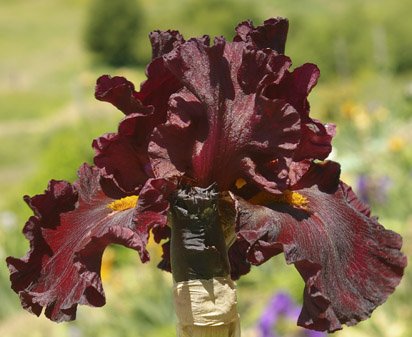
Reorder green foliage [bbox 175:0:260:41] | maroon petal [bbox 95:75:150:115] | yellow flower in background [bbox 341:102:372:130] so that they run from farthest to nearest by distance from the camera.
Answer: green foliage [bbox 175:0:260:41] → yellow flower in background [bbox 341:102:372:130] → maroon petal [bbox 95:75:150:115]

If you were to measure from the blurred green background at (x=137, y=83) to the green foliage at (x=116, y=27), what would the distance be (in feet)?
1.06

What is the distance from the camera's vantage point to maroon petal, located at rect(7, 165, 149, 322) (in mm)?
968

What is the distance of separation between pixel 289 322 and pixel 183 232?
7.05ft

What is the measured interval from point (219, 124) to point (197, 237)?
15cm

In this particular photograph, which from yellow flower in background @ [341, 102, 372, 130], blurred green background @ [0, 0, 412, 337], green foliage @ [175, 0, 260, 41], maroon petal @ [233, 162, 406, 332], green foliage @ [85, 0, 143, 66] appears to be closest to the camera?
maroon petal @ [233, 162, 406, 332]

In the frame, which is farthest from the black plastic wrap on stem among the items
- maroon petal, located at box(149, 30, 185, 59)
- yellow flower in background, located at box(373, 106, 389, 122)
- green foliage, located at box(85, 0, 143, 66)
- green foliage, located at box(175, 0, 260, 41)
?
green foliage, located at box(85, 0, 143, 66)

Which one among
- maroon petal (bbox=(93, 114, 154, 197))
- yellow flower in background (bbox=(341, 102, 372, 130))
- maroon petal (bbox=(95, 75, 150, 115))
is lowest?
maroon petal (bbox=(93, 114, 154, 197))

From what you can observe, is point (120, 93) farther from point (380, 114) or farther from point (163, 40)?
point (380, 114)

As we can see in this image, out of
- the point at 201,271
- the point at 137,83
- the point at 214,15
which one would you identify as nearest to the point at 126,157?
the point at 201,271

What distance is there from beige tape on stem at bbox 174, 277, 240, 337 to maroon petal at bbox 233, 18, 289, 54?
1.10 feet

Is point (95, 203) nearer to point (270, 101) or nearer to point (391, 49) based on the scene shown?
point (270, 101)

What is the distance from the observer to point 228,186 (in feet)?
3.39

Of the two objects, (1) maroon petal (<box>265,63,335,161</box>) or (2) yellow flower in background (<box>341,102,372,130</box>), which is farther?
(2) yellow flower in background (<box>341,102,372,130</box>)

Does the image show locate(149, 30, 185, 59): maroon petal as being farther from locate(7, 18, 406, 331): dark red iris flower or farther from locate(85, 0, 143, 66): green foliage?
locate(85, 0, 143, 66): green foliage
